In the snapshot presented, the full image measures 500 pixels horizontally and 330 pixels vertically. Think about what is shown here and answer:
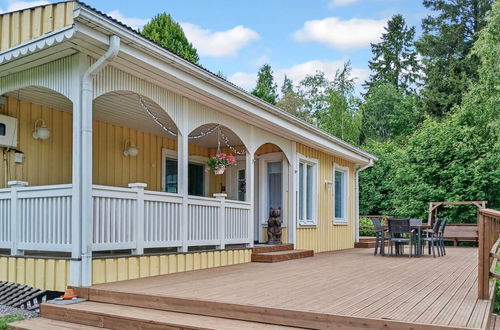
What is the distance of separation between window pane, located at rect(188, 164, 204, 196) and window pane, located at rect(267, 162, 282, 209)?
4.90 ft

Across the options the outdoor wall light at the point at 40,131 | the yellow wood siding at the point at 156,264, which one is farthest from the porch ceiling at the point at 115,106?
the yellow wood siding at the point at 156,264

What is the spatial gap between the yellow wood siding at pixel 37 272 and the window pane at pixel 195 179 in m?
4.99

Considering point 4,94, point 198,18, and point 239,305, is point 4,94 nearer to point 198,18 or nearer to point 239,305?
point 239,305

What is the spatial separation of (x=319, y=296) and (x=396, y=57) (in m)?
30.3

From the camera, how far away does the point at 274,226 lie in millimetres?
9625

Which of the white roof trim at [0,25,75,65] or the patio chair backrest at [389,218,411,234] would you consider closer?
the white roof trim at [0,25,75,65]

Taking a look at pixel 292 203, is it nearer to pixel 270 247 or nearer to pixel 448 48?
pixel 270 247

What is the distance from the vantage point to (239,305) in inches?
168

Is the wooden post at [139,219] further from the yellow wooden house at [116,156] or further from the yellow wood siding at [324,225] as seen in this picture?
the yellow wood siding at [324,225]

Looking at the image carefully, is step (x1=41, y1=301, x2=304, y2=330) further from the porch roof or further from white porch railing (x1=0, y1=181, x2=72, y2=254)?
the porch roof

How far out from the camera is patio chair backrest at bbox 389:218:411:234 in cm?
915

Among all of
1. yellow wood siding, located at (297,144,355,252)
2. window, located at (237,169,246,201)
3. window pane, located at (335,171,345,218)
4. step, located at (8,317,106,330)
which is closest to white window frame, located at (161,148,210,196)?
window, located at (237,169,246,201)

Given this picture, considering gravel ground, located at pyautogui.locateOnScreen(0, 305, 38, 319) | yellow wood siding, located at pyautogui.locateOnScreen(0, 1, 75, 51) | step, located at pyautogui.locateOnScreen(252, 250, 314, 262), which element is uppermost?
yellow wood siding, located at pyautogui.locateOnScreen(0, 1, 75, 51)

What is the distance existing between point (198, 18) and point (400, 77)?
16.5 m
